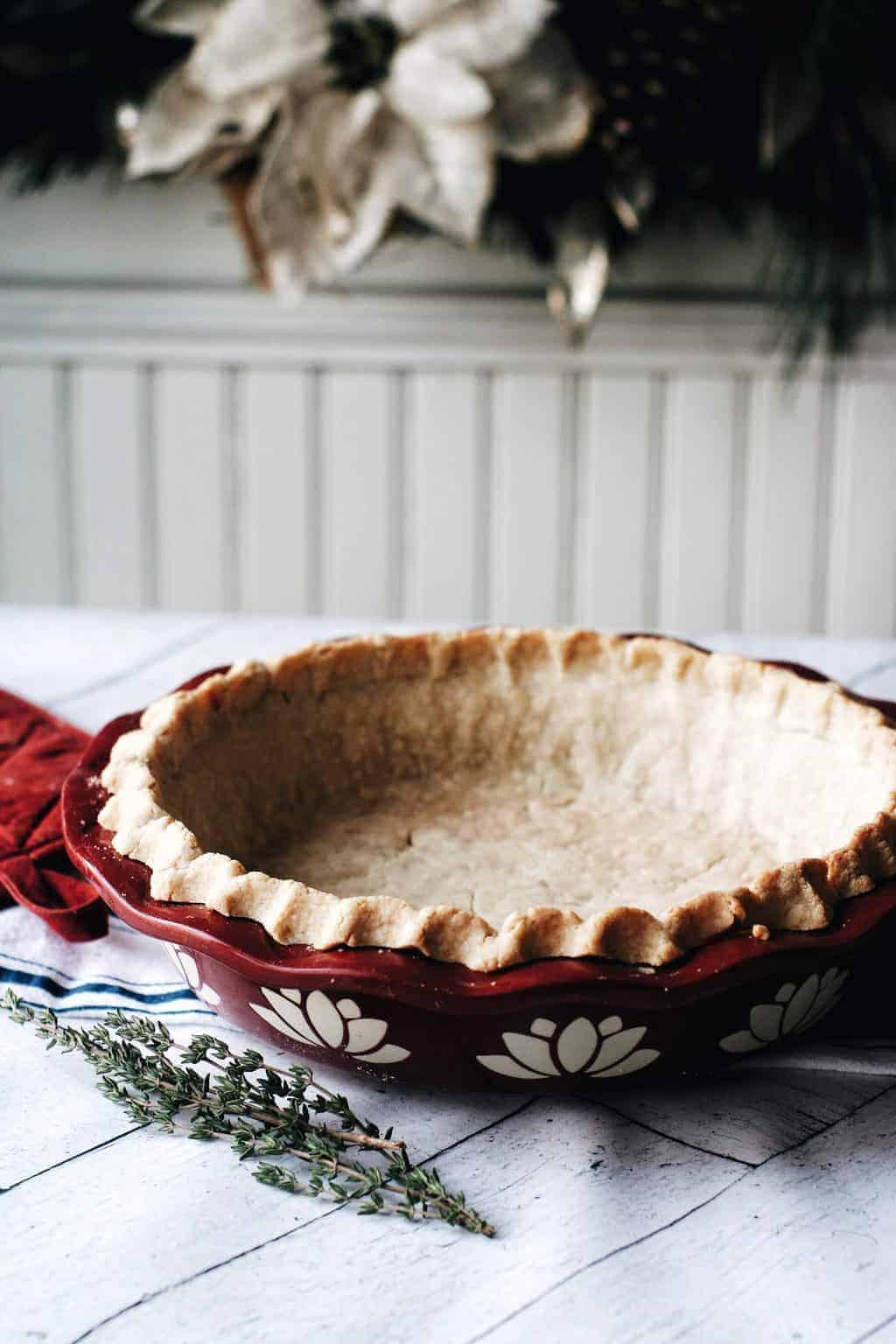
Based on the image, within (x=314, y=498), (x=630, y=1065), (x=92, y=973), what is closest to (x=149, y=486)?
(x=314, y=498)

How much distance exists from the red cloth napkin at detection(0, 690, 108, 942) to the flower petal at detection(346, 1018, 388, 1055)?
0.22 m

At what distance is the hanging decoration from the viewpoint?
1.69 m

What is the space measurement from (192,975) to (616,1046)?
19 centimetres

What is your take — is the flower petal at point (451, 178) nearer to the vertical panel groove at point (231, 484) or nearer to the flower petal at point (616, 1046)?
the vertical panel groove at point (231, 484)

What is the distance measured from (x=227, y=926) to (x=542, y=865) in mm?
240

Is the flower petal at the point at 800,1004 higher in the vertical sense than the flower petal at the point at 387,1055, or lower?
higher

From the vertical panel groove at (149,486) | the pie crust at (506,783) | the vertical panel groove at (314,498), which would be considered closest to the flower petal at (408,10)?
the vertical panel groove at (314,498)

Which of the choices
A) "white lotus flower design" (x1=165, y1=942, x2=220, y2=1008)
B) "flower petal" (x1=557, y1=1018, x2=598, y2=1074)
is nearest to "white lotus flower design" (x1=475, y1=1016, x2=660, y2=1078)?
"flower petal" (x1=557, y1=1018, x2=598, y2=1074)

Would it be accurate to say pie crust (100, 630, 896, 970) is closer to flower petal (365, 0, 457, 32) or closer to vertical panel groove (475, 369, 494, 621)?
flower petal (365, 0, 457, 32)

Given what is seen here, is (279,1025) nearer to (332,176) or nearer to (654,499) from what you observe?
(332,176)

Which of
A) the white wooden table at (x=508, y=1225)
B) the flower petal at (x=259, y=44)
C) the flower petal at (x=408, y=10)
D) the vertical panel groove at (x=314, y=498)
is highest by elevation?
the flower petal at (x=408, y=10)

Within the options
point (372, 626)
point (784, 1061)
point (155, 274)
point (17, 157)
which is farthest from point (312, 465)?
point (784, 1061)

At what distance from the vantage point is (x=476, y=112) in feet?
5.43

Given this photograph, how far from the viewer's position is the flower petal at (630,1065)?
553 millimetres
